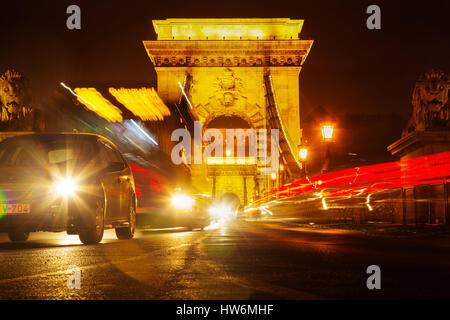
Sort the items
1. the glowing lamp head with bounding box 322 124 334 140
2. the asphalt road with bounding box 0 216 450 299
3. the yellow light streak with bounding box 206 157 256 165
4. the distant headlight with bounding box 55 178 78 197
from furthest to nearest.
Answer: the yellow light streak with bounding box 206 157 256 165
the glowing lamp head with bounding box 322 124 334 140
the distant headlight with bounding box 55 178 78 197
the asphalt road with bounding box 0 216 450 299

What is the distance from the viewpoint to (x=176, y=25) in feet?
172

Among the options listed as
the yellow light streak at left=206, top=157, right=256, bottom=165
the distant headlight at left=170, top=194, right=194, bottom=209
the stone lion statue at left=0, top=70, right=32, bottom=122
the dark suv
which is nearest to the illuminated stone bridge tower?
the yellow light streak at left=206, top=157, right=256, bottom=165

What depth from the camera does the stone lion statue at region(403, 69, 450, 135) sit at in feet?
47.0

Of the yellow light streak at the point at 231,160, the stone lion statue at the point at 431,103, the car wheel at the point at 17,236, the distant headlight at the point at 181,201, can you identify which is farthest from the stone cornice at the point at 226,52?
the car wheel at the point at 17,236

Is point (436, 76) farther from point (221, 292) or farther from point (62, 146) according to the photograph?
point (221, 292)

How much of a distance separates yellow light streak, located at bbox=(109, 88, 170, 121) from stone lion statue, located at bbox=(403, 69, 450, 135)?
6.29m

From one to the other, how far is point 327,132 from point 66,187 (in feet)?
42.9

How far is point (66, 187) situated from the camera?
7.51 metres

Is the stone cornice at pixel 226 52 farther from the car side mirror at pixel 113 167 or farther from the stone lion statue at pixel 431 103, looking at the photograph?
the car side mirror at pixel 113 167

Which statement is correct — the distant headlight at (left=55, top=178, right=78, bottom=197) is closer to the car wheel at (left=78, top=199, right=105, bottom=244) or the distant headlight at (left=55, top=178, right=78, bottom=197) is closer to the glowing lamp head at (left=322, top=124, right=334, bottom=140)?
the car wheel at (left=78, top=199, right=105, bottom=244)

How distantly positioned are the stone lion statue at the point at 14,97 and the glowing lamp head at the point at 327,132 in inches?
336

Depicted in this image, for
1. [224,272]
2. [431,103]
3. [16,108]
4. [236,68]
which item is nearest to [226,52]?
[236,68]

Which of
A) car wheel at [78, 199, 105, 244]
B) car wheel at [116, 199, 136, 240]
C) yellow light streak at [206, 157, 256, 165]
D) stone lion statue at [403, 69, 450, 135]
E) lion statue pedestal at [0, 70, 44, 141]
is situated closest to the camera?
car wheel at [78, 199, 105, 244]

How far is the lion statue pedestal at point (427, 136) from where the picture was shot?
13.2 metres
